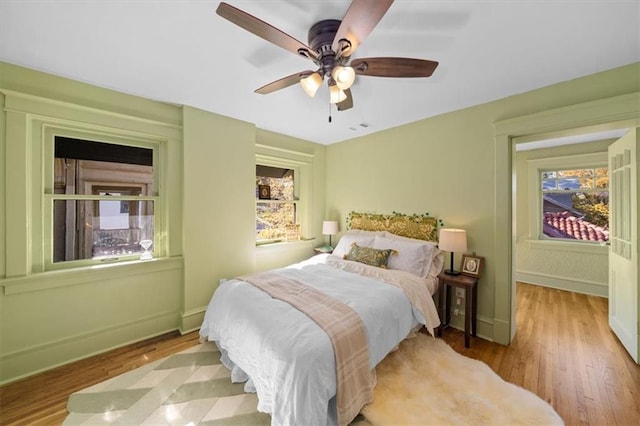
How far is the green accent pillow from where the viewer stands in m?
2.76

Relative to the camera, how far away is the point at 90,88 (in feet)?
7.27

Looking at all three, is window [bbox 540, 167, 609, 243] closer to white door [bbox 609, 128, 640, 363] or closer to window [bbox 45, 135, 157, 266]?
white door [bbox 609, 128, 640, 363]

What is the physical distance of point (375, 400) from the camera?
1.66 meters

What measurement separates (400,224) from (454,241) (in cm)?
85

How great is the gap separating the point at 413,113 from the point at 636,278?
8.29 feet

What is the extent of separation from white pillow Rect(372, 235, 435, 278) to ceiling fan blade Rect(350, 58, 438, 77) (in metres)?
1.84

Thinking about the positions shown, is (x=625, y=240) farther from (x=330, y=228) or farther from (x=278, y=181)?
(x=278, y=181)

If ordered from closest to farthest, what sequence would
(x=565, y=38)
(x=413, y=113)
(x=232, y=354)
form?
(x=565, y=38), (x=232, y=354), (x=413, y=113)

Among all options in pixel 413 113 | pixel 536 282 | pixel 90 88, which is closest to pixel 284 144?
pixel 413 113

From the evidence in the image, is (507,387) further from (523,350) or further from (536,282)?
(536,282)

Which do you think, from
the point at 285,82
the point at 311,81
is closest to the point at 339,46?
the point at 311,81

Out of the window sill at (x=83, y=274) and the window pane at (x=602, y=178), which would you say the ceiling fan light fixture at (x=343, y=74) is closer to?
the window sill at (x=83, y=274)

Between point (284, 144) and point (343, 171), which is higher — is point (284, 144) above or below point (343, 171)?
above

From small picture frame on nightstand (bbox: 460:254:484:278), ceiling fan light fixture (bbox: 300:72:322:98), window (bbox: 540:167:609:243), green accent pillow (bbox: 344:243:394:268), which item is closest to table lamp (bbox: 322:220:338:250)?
green accent pillow (bbox: 344:243:394:268)
